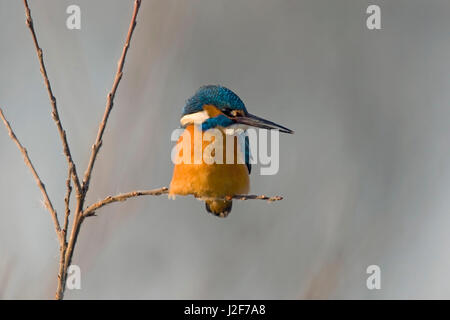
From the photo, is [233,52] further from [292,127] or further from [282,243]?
[282,243]

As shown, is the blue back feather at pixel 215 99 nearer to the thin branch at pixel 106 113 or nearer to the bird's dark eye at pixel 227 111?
the bird's dark eye at pixel 227 111

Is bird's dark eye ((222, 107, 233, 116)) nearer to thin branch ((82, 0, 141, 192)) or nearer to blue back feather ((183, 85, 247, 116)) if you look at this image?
blue back feather ((183, 85, 247, 116))

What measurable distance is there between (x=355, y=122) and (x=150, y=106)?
215cm

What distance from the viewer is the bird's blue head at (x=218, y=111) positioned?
3.00 m

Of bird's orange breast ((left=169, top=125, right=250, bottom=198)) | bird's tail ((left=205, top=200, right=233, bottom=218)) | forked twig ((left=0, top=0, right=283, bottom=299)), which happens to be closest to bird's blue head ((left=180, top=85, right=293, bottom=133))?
bird's orange breast ((left=169, top=125, right=250, bottom=198))

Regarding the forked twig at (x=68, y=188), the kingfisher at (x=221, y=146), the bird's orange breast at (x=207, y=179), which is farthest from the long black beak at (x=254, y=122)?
the forked twig at (x=68, y=188)

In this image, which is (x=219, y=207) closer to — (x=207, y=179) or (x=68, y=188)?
(x=207, y=179)

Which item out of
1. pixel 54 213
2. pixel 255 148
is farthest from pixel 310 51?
pixel 54 213

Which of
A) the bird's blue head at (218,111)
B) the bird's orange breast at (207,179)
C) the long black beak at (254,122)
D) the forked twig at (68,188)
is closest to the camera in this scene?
the forked twig at (68,188)

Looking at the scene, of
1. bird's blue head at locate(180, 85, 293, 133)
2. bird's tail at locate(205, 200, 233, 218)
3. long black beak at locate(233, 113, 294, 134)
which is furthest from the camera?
bird's tail at locate(205, 200, 233, 218)

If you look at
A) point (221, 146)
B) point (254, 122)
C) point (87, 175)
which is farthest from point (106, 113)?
point (254, 122)

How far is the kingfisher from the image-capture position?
2740 mm

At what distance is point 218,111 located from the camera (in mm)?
3023

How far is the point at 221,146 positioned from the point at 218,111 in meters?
0.23
